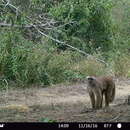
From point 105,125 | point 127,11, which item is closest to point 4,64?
point 105,125

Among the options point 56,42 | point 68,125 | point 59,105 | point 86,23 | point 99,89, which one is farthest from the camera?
point 86,23

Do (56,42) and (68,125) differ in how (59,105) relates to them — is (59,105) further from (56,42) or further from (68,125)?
(56,42)

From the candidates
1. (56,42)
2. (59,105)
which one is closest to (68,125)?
(59,105)

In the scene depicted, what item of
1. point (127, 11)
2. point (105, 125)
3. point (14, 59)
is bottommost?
point (105, 125)

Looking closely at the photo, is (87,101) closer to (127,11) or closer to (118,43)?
(118,43)

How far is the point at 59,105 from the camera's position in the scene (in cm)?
1022

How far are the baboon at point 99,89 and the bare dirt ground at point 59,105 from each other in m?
0.18

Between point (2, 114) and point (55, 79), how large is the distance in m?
4.64

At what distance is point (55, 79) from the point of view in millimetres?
13531

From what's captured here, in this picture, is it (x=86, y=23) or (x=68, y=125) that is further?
(x=86, y=23)

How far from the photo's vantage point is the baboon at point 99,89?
9172 mm

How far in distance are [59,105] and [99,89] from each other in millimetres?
1226

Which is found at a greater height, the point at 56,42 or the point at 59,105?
the point at 56,42

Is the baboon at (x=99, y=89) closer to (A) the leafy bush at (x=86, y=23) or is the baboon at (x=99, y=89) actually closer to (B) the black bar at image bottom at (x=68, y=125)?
(B) the black bar at image bottom at (x=68, y=125)
